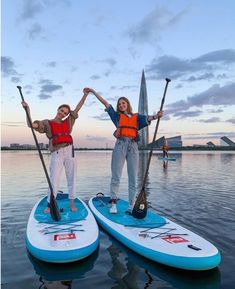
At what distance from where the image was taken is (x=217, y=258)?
4.85m

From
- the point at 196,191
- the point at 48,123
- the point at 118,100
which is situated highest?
the point at 118,100

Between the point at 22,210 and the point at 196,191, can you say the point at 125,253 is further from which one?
the point at 196,191

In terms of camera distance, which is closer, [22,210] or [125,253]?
[125,253]

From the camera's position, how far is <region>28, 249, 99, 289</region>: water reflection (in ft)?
15.0

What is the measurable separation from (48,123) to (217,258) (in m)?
4.91

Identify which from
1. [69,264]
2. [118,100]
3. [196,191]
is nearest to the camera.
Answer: [69,264]

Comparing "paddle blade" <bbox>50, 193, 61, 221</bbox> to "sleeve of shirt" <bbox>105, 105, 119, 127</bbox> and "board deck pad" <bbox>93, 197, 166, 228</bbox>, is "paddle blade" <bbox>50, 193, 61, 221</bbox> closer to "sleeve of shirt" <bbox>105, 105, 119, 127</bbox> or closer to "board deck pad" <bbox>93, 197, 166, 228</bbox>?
"board deck pad" <bbox>93, 197, 166, 228</bbox>

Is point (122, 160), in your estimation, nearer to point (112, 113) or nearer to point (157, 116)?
point (112, 113)

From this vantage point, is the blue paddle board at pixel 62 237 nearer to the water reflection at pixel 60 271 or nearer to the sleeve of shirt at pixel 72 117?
the water reflection at pixel 60 271

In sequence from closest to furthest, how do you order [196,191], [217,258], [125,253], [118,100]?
[217,258], [125,253], [118,100], [196,191]

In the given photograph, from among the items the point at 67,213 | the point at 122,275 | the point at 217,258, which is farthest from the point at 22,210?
the point at 217,258

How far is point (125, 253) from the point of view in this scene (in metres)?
5.79

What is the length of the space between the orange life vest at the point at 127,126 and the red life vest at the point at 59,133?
132 cm

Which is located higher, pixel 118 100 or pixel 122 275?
pixel 118 100
